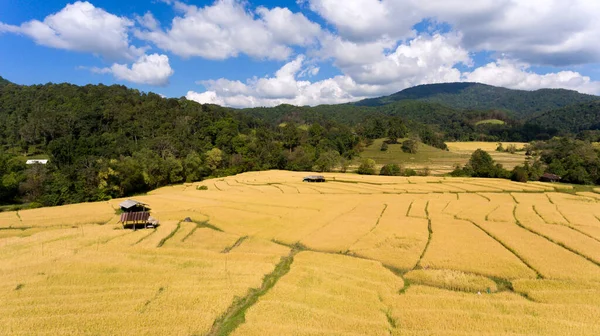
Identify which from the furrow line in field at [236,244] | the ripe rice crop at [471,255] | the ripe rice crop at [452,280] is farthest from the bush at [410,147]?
the ripe rice crop at [452,280]

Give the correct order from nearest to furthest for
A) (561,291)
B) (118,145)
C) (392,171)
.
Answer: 1. (561,291)
2. (392,171)
3. (118,145)

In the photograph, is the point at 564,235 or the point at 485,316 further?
the point at 564,235

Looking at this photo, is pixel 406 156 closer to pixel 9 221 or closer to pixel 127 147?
pixel 127 147

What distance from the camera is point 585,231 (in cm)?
2797

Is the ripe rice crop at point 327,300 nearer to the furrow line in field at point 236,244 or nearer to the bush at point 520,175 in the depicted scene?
the furrow line in field at point 236,244

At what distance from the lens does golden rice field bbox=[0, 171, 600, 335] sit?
13938 millimetres

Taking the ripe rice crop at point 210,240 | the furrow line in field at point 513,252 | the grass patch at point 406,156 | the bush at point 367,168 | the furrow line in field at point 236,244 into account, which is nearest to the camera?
the furrow line in field at point 513,252

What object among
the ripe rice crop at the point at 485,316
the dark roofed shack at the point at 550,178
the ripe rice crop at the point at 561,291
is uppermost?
the ripe rice crop at the point at 485,316

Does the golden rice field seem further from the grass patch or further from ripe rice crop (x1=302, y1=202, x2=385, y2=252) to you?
the grass patch

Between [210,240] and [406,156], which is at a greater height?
[210,240]

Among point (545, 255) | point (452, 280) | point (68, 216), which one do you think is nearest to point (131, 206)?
point (68, 216)

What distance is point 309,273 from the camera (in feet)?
64.3

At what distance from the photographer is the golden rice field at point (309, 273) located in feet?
45.7

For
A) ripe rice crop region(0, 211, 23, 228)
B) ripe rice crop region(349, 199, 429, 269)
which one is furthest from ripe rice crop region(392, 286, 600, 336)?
ripe rice crop region(0, 211, 23, 228)
